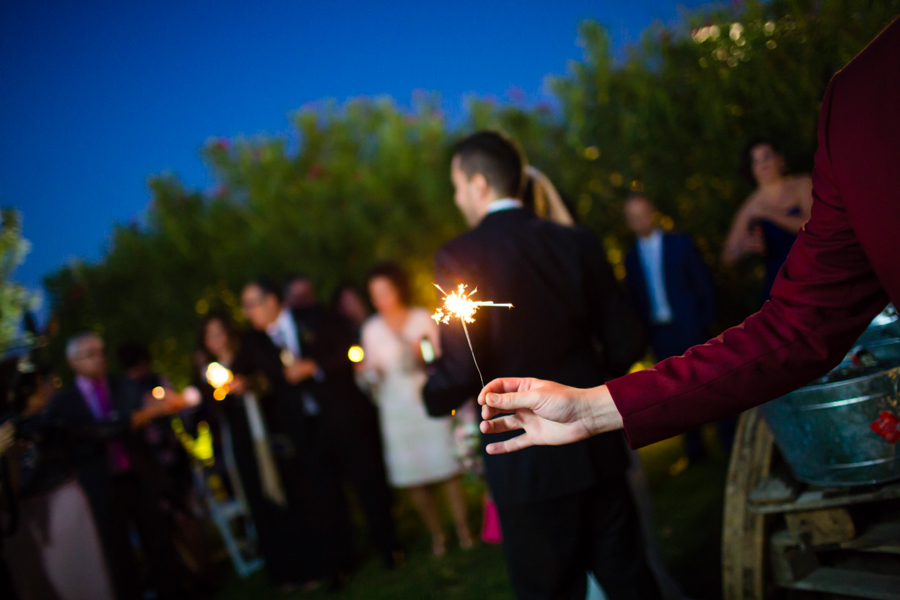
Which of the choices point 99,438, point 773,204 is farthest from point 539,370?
point 99,438

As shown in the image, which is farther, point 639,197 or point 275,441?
point 275,441

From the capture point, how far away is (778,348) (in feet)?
3.66

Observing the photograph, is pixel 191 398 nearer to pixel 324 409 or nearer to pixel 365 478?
pixel 324 409

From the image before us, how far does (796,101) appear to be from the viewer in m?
3.35

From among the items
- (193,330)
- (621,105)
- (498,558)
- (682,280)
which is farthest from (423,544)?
(193,330)

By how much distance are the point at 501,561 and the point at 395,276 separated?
7.63 ft

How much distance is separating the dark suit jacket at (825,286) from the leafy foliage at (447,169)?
2.18 m

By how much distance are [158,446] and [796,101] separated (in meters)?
5.46

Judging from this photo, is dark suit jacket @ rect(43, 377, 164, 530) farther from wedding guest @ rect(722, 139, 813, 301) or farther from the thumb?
wedding guest @ rect(722, 139, 813, 301)

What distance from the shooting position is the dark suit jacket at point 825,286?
2.86 ft

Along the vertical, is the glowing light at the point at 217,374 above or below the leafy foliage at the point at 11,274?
below

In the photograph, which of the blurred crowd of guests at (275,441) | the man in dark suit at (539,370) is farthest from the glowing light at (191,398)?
the man in dark suit at (539,370)

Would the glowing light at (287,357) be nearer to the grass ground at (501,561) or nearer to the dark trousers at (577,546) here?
the grass ground at (501,561)

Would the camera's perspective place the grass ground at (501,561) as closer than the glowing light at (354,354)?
Yes
